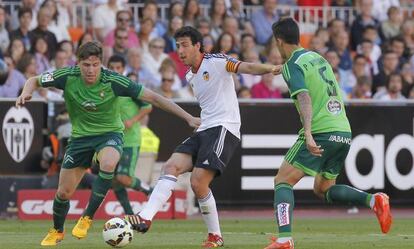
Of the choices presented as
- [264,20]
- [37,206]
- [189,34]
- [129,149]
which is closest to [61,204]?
[189,34]

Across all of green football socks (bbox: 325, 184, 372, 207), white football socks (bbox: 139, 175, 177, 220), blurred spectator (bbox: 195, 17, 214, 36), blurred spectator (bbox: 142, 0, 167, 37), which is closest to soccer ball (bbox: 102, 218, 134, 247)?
white football socks (bbox: 139, 175, 177, 220)

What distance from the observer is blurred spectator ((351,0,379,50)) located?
26766 mm

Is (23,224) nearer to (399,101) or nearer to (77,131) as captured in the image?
(77,131)

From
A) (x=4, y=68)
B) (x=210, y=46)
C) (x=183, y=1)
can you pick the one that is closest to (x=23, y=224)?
(x=4, y=68)

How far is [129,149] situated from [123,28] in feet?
17.1

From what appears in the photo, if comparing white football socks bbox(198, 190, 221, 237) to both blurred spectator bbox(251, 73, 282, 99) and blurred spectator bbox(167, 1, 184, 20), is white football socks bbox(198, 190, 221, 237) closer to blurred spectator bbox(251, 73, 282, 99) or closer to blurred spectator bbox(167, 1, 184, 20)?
blurred spectator bbox(251, 73, 282, 99)

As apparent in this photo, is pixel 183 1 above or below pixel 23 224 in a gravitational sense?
above

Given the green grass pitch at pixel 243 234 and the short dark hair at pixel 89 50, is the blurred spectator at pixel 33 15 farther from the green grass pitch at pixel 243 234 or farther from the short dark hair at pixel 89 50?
the short dark hair at pixel 89 50

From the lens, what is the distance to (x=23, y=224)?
18438 millimetres

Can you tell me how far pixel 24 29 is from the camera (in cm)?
2286

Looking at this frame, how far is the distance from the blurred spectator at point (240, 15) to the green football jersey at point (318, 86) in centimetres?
1246

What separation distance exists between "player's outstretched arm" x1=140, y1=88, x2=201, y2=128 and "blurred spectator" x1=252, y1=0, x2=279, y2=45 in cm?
1185

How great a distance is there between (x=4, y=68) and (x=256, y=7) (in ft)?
21.9

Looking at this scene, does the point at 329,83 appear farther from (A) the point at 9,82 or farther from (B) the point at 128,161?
(A) the point at 9,82
